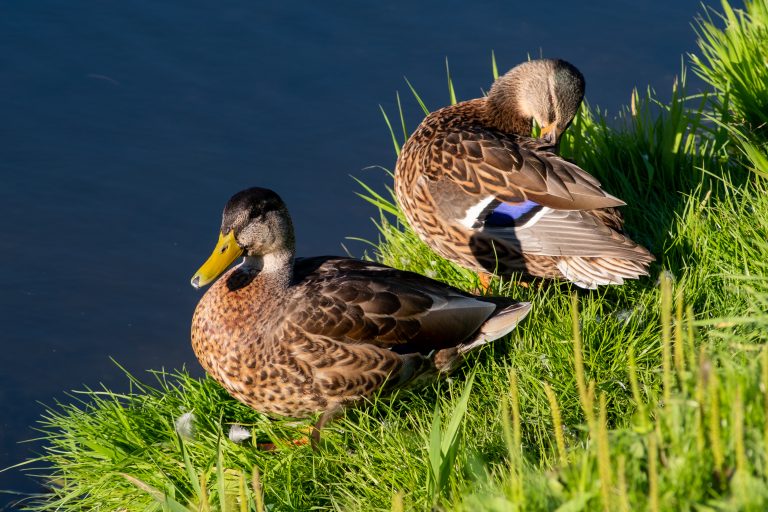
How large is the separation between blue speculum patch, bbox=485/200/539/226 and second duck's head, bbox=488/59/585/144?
0.64 metres

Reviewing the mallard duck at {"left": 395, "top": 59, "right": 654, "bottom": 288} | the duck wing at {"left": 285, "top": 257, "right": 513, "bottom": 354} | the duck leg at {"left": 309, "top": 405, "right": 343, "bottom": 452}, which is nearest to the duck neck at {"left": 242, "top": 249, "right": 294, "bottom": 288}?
the duck wing at {"left": 285, "top": 257, "right": 513, "bottom": 354}

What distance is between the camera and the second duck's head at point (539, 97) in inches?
198

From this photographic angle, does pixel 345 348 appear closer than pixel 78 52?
Yes

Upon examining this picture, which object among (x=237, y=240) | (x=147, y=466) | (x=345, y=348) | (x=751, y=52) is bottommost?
(x=147, y=466)

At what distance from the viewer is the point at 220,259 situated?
4.21 meters

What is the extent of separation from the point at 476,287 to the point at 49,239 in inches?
104

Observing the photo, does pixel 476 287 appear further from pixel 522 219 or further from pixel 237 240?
pixel 237 240

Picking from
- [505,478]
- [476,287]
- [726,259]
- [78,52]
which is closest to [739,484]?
[505,478]

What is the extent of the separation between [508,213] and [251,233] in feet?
3.70

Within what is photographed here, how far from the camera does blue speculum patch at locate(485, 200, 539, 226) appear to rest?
452cm

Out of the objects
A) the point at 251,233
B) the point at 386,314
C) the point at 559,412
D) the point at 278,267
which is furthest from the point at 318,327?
the point at 559,412

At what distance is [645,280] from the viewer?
14.9ft

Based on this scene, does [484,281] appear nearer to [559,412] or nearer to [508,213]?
[508,213]

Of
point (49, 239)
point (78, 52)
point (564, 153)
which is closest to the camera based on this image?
point (564, 153)
